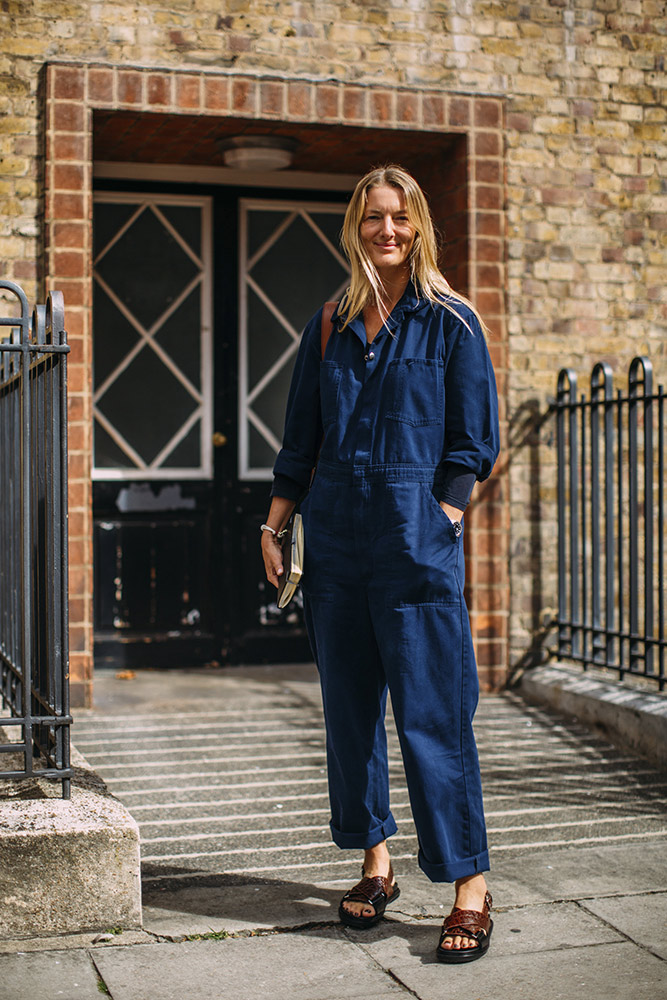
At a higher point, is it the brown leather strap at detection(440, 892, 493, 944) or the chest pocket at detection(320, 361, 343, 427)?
the chest pocket at detection(320, 361, 343, 427)

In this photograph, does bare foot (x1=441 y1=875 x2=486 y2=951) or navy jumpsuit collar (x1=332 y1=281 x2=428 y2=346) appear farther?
navy jumpsuit collar (x1=332 y1=281 x2=428 y2=346)

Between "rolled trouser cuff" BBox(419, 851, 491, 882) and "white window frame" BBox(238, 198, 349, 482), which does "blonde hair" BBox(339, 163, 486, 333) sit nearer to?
"rolled trouser cuff" BBox(419, 851, 491, 882)

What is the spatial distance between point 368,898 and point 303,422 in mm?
1370

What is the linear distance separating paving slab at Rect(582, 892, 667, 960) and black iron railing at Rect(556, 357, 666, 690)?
2.20 metres

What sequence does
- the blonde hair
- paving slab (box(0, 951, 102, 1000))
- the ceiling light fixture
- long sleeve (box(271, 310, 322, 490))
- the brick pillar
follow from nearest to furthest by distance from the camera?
paving slab (box(0, 951, 102, 1000))
the blonde hair
long sleeve (box(271, 310, 322, 490))
the brick pillar
the ceiling light fixture

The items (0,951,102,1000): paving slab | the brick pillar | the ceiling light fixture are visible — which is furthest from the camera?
the ceiling light fixture

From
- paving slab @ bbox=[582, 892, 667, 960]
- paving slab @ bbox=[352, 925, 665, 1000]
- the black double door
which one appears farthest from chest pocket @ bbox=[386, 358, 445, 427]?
the black double door

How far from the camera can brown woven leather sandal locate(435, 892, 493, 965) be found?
321cm

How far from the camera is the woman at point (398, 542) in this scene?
328cm

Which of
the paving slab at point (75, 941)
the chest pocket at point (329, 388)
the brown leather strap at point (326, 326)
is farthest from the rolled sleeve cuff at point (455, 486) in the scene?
the paving slab at point (75, 941)

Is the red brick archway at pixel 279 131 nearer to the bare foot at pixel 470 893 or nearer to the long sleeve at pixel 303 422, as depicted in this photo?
the long sleeve at pixel 303 422

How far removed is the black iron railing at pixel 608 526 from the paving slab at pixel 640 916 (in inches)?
86.7

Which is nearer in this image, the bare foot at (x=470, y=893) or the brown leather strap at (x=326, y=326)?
the bare foot at (x=470, y=893)

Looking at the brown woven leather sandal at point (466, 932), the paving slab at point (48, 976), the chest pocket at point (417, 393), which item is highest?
the chest pocket at point (417, 393)
